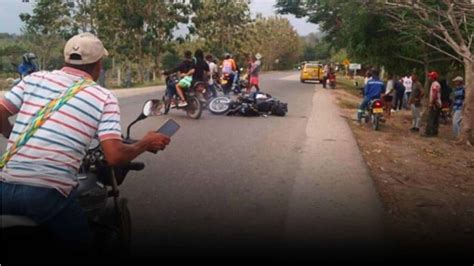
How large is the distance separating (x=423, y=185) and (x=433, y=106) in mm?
6908

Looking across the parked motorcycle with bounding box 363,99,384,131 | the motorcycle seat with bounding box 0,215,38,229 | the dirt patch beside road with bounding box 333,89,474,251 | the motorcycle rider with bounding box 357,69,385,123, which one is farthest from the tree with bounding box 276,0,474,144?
the motorcycle seat with bounding box 0,215,38,229

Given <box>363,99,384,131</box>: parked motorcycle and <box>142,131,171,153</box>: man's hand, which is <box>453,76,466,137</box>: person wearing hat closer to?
<box>363,99,384,131</box>: parked motorcycle

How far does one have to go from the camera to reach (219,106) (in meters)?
15.7

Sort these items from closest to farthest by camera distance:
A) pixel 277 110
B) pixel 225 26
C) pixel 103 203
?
pixel 103 203 → pixel 277 110 → pixel 225 26

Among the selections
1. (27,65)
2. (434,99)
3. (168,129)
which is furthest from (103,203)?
(27,65)

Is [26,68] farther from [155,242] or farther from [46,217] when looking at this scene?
[46,217]

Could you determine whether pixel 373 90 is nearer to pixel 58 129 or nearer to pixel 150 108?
pixel 150 108

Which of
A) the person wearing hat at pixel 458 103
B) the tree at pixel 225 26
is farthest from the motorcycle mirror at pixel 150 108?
the tree at pixel 225 26

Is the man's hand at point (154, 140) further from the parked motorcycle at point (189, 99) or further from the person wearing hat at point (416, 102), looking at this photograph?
the person wearing hat at point (416, 102)

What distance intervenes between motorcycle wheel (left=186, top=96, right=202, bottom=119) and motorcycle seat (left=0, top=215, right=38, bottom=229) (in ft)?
38.0

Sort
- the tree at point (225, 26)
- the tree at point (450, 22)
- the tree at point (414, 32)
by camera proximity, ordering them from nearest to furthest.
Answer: the tree at point (450, 22) → the tree at point (414, 32) → the tree at point (225, 26)

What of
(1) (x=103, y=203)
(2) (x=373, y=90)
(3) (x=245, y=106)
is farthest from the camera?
(2) (x=373, y=90)

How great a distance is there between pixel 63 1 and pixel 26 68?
22.6 metres

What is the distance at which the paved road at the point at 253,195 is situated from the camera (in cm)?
518
